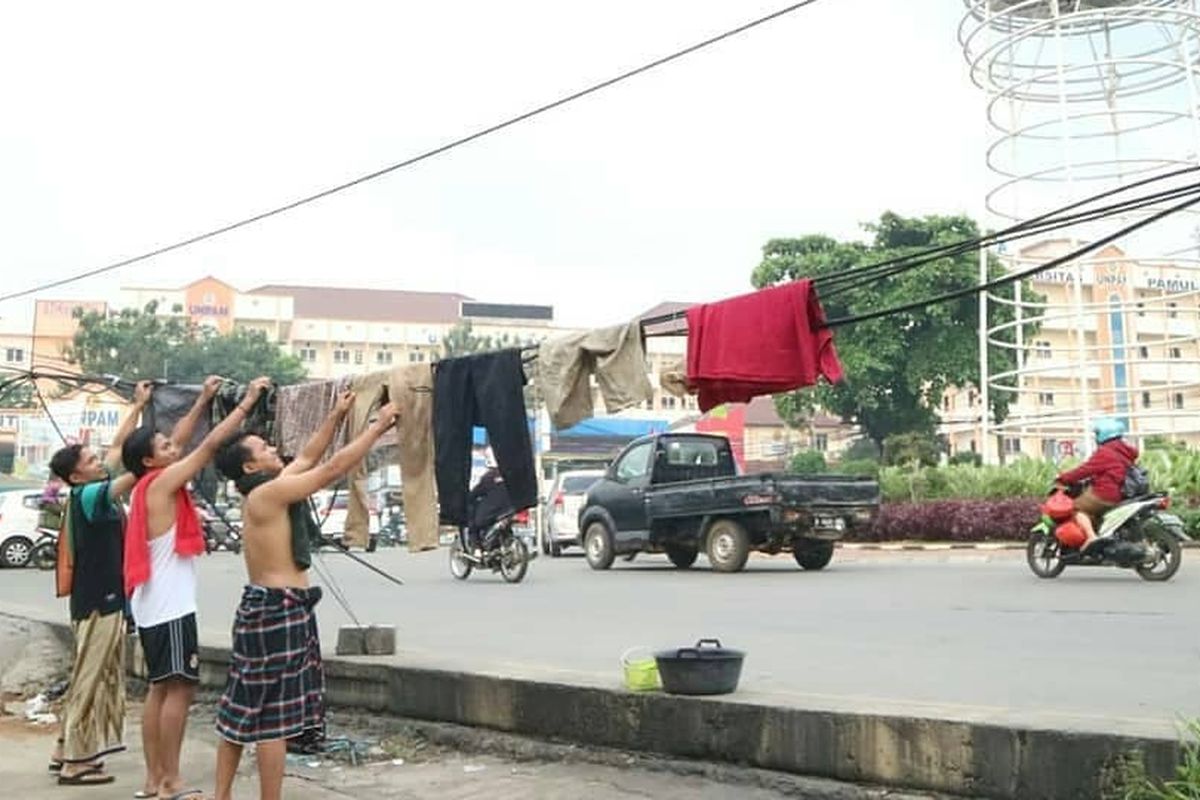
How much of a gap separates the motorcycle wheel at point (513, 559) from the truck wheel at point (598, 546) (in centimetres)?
254

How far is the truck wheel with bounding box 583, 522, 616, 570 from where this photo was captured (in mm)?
18406

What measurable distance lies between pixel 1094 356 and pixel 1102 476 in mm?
43770

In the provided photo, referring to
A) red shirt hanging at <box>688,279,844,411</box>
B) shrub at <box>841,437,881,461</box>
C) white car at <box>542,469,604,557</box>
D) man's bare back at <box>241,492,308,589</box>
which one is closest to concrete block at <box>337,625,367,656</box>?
man's bare back at <box>241,492,308,589</box>

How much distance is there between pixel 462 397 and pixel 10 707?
4.17 metres

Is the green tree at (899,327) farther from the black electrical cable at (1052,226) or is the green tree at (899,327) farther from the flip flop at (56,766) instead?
the flip flop at (56,766)

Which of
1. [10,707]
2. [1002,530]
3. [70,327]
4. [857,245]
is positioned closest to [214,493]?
[10,707]

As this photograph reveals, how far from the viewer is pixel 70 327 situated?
3506 inches

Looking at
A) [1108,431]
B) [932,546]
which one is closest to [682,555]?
[932,546]

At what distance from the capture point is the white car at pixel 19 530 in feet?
77.9

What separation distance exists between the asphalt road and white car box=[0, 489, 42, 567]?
6459 mm

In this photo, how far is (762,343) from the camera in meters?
5.97

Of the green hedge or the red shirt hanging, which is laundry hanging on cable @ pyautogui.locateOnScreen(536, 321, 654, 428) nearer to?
the red shirt hanging

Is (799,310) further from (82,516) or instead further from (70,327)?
(70,327)

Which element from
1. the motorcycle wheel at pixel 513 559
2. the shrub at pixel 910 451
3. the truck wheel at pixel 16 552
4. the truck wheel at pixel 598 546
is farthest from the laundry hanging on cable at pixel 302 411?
the shrub at pixel 910 451
